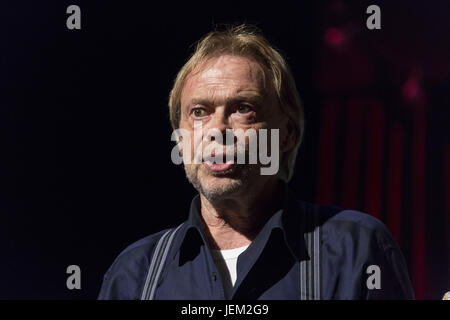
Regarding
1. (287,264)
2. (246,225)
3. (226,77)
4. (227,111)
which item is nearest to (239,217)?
(246,225)

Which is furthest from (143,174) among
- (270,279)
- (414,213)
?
(414,213)

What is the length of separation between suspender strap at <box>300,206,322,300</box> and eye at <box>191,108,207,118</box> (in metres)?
0.51

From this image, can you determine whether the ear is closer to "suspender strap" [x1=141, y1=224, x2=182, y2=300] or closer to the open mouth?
the open mouth

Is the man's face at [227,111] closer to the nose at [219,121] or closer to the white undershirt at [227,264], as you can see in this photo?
the nose at [219,121]

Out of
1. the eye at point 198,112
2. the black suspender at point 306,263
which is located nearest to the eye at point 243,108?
the eye at point 198,112

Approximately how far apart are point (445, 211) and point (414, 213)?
12 centimetres

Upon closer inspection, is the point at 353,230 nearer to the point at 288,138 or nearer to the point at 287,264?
the point at 287,264

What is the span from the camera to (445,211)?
240 centimetres

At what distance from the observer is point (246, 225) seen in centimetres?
204

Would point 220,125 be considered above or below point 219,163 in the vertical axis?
above

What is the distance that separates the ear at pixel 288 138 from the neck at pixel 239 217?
0.15m

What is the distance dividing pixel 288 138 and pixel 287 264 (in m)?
0.51

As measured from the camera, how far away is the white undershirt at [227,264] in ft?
6.22

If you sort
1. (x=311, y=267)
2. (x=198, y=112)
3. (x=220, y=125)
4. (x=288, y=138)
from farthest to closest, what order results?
(x=288, y=138), (x=198, y=112), (x=220, y=125), (x=311, y=267)
